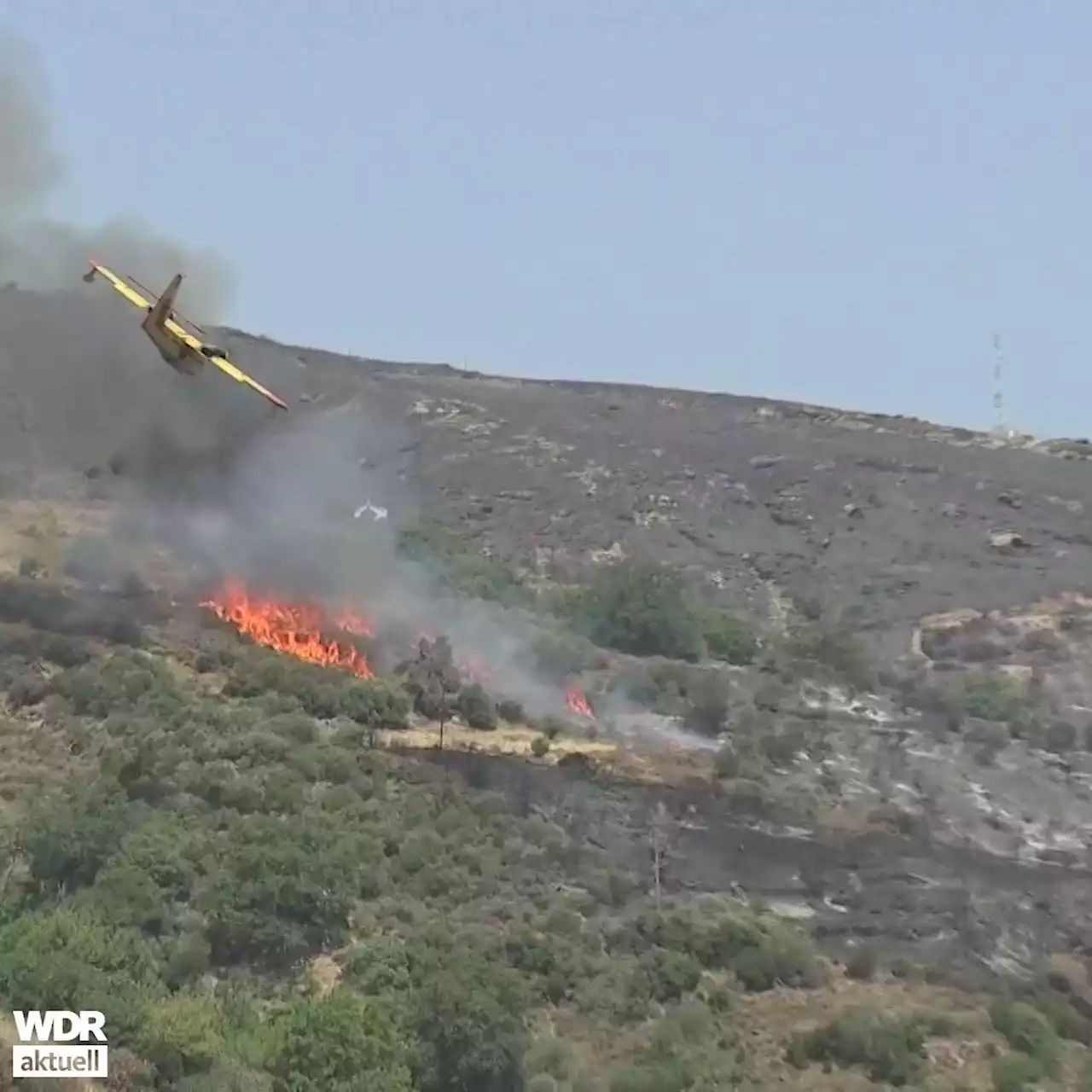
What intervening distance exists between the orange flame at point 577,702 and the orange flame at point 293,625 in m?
6.69

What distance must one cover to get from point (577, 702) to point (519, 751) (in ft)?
29.0

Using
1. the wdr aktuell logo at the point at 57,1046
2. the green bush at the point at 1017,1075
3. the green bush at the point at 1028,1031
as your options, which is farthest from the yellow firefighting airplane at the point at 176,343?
the green bush at the point at 1017,1075

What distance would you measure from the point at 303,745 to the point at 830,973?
14.8 metres

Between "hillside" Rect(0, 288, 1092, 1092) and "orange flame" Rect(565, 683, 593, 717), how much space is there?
0.73ft

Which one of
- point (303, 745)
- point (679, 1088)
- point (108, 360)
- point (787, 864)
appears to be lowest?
point (679, 1088)

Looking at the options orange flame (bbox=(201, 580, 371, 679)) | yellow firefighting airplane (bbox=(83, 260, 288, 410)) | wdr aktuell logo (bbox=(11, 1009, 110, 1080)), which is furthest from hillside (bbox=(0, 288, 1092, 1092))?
yellow firefighting airplane (bbox=(83, 260, 288, 410))

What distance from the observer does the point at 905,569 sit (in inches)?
3046

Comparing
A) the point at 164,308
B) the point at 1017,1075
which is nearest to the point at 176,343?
the point at 164,308

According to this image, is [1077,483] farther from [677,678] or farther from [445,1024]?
[445,1024]

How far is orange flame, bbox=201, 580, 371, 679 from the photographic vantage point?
51469 millimetres

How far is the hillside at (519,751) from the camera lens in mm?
27859

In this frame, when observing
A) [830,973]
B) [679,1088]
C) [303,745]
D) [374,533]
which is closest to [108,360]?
[374,533]

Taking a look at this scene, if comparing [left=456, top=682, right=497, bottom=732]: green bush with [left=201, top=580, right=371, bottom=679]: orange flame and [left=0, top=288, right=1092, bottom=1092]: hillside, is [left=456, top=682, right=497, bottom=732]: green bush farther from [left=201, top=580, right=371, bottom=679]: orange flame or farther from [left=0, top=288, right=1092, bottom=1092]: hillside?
[left=201, top=580, right=371, bottom=679]: orange flame

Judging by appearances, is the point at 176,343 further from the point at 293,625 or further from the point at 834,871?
the point at 834,871
